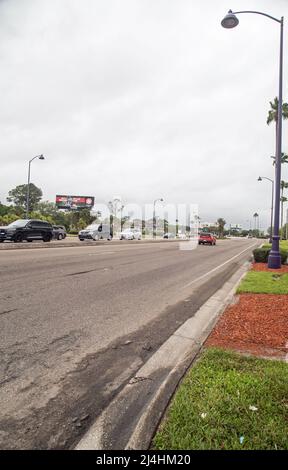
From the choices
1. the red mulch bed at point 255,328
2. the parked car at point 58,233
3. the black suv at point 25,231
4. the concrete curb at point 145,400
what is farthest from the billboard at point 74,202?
the concrete curb at point 145,400

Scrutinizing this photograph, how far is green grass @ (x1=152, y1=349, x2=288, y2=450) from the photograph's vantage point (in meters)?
2.13

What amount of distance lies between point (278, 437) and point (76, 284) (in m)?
6.53

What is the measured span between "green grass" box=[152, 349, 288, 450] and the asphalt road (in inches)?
28.8

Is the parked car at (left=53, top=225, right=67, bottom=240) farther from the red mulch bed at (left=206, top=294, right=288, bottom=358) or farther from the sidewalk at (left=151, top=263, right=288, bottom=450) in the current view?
the sidewalk at (left=151, top=263, right=288, bottom=450)

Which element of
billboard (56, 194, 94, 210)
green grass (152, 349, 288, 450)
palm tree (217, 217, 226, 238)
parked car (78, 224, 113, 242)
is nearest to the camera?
green grass (152, 349, 288, 450)

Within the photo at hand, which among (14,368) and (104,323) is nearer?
(14,368)

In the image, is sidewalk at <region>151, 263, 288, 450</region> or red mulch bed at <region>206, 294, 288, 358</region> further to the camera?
red mulch bed at <region>206, 294, 288, 358</region>

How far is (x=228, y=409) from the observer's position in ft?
8.21

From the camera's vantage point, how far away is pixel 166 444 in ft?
6.93

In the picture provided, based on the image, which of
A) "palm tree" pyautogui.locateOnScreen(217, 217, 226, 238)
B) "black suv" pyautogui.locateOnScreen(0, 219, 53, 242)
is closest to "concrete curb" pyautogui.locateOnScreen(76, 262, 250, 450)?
"black suv" pyautogui.locateOnScreen(0, 219, 53, 242)

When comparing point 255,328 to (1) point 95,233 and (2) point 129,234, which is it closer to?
(1) point 95,233

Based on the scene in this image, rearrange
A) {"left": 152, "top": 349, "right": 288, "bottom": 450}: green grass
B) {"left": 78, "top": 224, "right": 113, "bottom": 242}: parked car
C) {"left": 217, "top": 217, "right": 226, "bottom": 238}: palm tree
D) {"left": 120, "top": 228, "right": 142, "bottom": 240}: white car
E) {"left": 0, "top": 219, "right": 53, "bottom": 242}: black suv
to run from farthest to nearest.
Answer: {"left": 217, "top": 217, "right": 226, "bottom": 238}: palm tree
{"left": 120, "top": 228, "right": 142, "bottom": 240}: white car
{"left": 78, "top": 224, "right": 113, "bottom": 242}: parked car
{"left": 0, "top": 219, "right": 53, "bottom": 242}: black suv
{"left": 152, "top": 349, "right": 288, "bottom": 450}: green grass

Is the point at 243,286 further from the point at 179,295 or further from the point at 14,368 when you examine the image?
the point at 14,368
